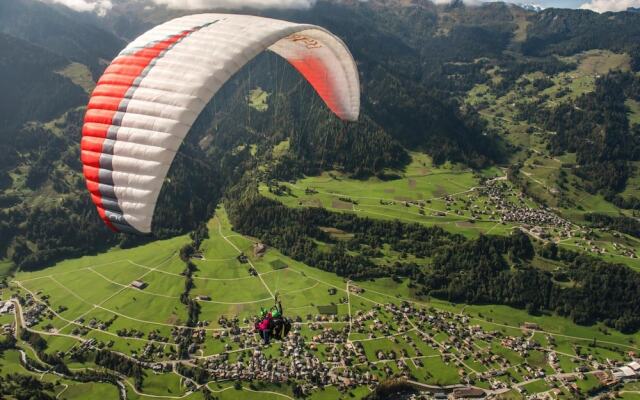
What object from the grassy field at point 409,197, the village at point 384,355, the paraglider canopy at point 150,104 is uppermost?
the paraglider canopy at point 150,104

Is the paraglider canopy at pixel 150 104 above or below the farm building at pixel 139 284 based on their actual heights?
above

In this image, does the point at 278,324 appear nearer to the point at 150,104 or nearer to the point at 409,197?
the point at 150,104

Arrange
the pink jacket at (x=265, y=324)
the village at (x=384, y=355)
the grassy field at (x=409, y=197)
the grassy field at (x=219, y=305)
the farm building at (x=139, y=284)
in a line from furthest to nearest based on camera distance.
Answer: the grassy field at (x=409, y=197) → the farm building at (x=139, y=284) → the grassy field at (x=219, y=305) → the village at (x=384, y=355) → the pink jacket at (x=265, y=324)

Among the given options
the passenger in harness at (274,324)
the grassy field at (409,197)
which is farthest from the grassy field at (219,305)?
the passenger in harness at (274,324)

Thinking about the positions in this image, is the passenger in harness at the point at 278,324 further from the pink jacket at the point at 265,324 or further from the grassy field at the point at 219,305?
the grassy field at the point at 219,305

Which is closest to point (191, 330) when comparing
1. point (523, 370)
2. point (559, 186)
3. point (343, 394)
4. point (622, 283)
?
point (343, 394)

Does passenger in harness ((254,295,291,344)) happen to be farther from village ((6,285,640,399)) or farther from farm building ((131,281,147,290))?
farm building ((131,281,147,290))

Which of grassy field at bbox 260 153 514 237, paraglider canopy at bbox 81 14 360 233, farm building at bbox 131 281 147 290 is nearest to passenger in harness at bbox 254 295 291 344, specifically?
paraglider canopy at bbox 81 14 360 233

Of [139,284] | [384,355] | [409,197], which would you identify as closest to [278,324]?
[384,355]

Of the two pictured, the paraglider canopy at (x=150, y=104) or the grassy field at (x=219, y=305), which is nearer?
the paraglider canopy at (x=150, y=104)

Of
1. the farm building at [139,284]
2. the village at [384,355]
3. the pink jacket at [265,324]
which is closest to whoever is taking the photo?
the pink jacket at [265,324]
